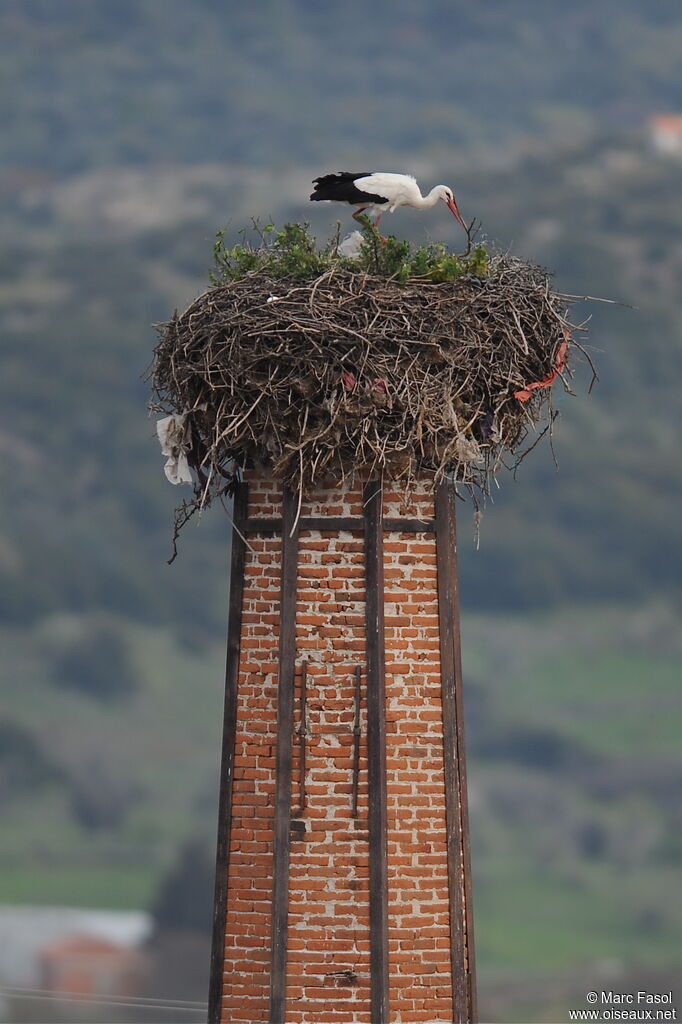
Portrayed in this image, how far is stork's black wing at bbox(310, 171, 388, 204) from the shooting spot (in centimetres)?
1213

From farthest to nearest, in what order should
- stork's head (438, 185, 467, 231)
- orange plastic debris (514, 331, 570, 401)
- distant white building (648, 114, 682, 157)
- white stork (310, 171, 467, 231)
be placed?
1. distant white building (648, 114, 682, 157)
2. stork's head (438, 185, 467, 231)
3. white stork (310, 171, 467, 231)
4. orange plastic debris (514, 331, 570, 401)

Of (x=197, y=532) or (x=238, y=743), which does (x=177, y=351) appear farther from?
(x=197, y=532)

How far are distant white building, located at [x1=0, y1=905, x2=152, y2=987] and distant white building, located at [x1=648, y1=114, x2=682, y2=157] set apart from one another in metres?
102

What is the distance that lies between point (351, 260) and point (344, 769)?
132 inches

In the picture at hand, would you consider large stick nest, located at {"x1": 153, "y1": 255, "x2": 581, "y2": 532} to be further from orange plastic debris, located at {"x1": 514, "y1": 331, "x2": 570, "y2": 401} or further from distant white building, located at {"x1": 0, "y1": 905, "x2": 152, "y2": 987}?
distant white building, located at {"x1": 0, "y1": 905, "x2": 152, "y2": 987}

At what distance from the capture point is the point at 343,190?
12.2 meters

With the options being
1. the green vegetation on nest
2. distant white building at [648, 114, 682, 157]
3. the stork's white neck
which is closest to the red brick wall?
the green vegetation on nest

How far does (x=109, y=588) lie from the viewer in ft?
383

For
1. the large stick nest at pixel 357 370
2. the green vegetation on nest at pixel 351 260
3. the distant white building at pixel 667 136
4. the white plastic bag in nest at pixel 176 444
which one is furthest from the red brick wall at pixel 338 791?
the distant white building at pixel 667 136

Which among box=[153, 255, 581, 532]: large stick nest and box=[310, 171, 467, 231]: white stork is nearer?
box=[153, 255, 581, 532]: large stick nest

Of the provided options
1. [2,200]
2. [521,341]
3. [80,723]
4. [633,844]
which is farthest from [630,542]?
[521,341]

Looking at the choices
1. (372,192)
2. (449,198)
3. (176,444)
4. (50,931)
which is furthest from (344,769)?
(50,931)

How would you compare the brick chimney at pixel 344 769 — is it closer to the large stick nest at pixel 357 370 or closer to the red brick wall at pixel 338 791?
the red brick wall at pixel 338 791

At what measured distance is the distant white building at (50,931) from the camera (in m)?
76.8
